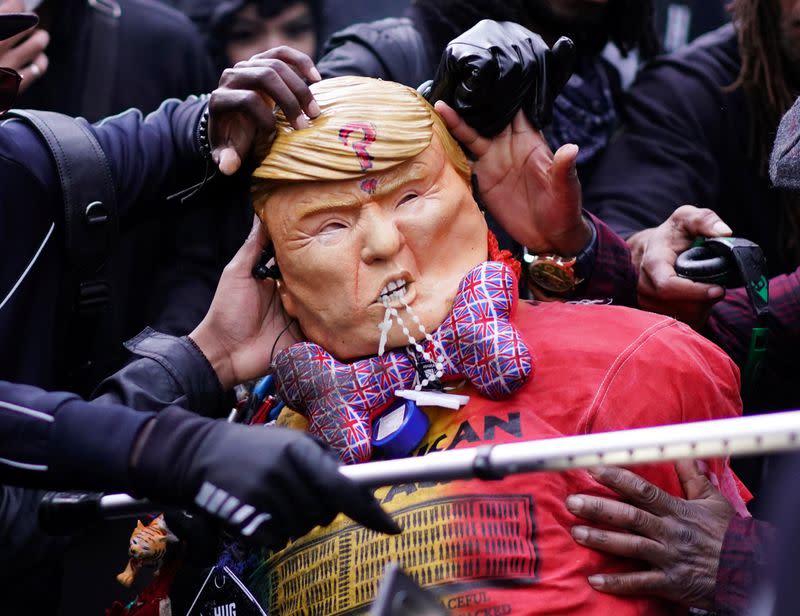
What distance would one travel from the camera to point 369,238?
6.69ft

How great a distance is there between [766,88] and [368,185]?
1.36 metres

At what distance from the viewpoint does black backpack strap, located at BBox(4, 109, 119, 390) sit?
2258mm

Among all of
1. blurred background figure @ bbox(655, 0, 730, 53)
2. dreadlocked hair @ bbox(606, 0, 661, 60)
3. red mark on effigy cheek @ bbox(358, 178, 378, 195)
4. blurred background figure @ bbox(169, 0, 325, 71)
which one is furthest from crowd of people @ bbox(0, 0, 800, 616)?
blurred background figure @ bbox(655, 0, 730, 53)

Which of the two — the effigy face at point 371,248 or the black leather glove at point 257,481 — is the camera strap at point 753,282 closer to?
the effigy face at point 371,248

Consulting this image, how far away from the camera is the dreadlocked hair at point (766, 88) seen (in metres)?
2.88

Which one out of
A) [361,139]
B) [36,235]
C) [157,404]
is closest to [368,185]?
[361,139]

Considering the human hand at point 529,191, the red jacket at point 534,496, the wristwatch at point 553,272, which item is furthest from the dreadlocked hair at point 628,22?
the red jacket at point 534,496

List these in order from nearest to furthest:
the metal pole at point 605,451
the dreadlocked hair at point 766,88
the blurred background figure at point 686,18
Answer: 1. the metal pole at point 605,451
2. the dreadlocked hair at point 766,88
3. the blurred background figure at point 686,18

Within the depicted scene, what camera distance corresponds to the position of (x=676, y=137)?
2.98 m

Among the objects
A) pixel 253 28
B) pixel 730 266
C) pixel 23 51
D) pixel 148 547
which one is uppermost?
pixel 23 51

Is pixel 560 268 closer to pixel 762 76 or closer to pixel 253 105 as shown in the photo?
pixel 253 105

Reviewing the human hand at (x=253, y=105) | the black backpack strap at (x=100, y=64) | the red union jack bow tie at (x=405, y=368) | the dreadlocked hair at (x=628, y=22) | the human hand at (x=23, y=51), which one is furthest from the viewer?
the dreadlocked hair at (x=628, y=22)

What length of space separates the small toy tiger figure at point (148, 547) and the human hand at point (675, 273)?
3.80 feet

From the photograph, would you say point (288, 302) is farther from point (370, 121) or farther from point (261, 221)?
point (370, 121)
